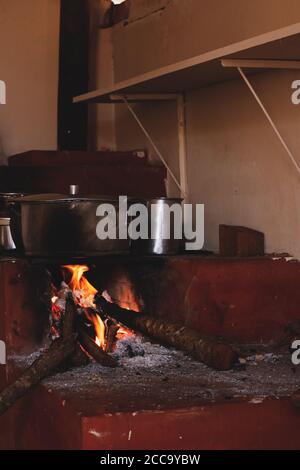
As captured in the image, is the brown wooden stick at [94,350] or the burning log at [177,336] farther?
the brown wooden stick at [94,350]

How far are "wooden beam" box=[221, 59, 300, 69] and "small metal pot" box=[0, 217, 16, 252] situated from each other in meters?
1.35

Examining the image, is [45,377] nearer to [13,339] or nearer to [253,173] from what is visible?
[13,339]

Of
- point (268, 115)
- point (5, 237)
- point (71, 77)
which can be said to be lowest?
point (5, 237)

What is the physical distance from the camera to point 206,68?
4.09 m

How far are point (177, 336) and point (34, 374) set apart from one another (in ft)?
2.24

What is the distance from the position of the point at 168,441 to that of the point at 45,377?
2.46ft

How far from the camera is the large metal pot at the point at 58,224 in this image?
3635mm
